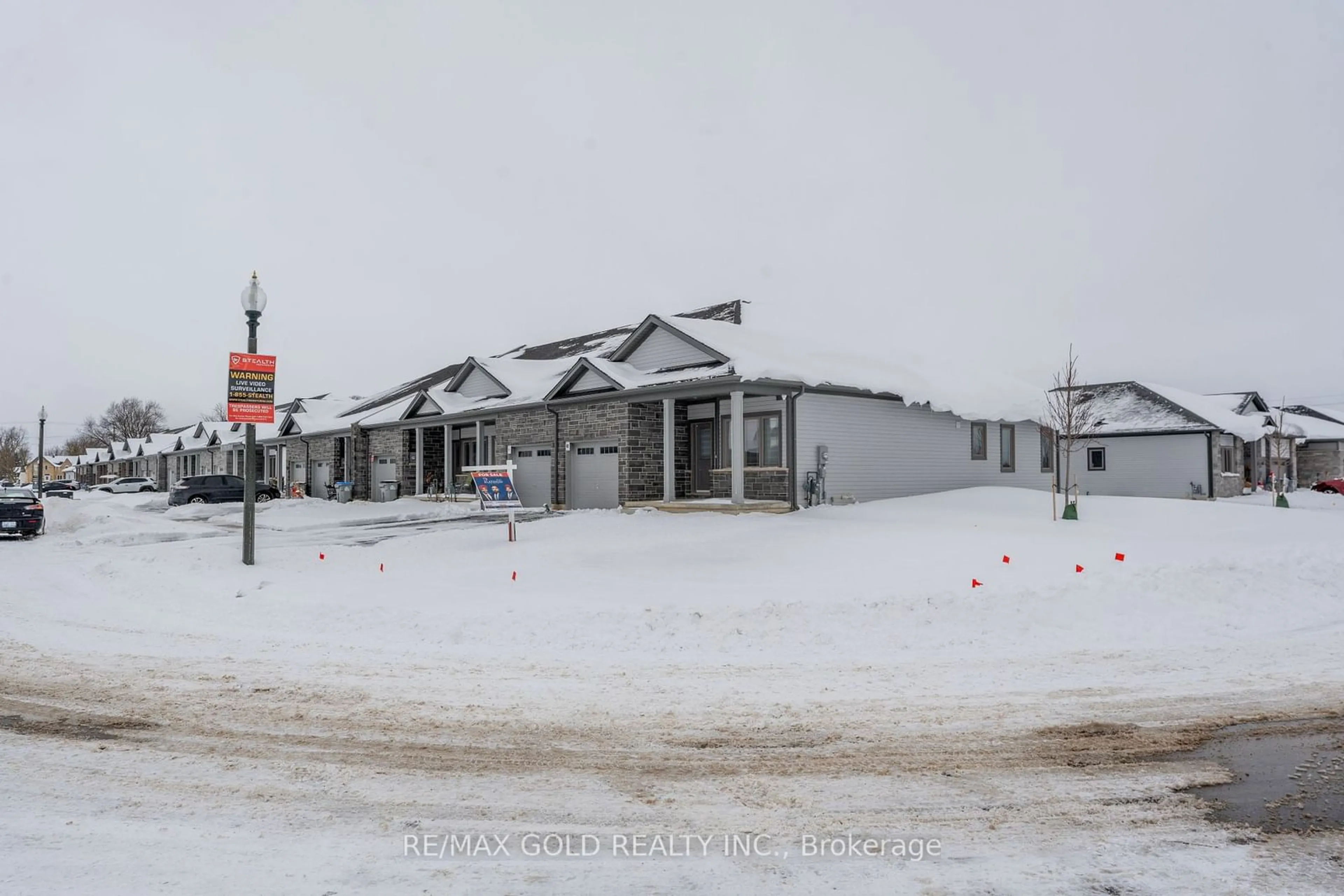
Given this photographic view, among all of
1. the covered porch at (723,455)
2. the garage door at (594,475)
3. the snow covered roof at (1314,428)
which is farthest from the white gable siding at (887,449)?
the snow covered roof at (1314,428)

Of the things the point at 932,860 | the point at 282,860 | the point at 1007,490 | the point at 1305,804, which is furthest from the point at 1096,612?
the point at 1007,490

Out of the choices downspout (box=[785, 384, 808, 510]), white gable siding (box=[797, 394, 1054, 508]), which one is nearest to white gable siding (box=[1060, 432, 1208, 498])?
white gable siding (box=[797, 394, 1054, 508])

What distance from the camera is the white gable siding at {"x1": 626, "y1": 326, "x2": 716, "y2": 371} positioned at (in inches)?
836

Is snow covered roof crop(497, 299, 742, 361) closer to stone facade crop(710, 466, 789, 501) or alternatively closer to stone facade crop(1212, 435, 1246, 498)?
stone facade crop(710, 466, 789, 501)

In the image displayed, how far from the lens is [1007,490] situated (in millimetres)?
23328

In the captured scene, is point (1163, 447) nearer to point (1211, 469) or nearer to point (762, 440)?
point (1211, 469)

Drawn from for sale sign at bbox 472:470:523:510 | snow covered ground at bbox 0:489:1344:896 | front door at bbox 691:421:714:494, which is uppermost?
front door at bbox 691:421:714:494

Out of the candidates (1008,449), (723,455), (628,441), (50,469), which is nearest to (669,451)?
(628,441)

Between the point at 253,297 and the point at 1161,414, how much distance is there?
34.6 metres

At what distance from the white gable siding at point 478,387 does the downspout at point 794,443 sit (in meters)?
12.8

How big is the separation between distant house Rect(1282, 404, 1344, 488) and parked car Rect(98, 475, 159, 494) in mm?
73897

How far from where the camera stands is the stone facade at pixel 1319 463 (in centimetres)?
4644

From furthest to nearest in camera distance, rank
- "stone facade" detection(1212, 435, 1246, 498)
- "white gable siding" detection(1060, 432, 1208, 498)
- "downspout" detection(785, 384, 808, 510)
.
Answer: "white gable siding" detection(1060, 432, 1208, 498), "stone facade" detection(1212, 435, 1246, 498), "downspout" detection(785, 384, 808, 510)

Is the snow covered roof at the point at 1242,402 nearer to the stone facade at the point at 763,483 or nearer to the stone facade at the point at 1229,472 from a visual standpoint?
the stone facade at the point at 1229,472
